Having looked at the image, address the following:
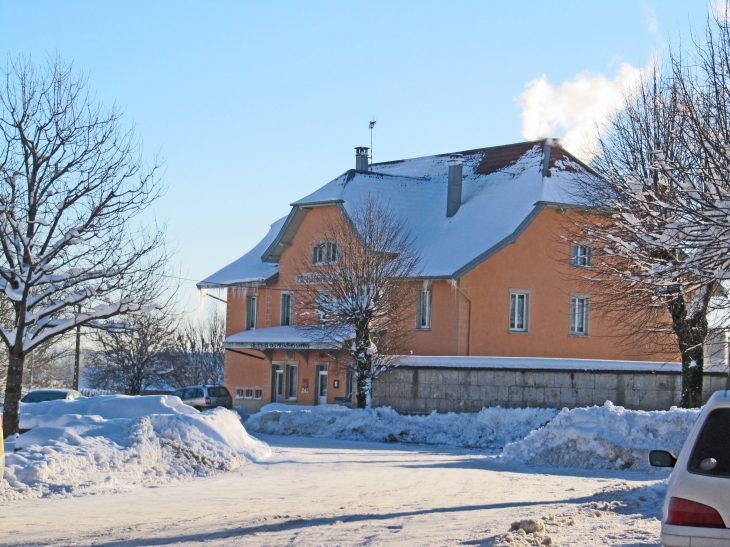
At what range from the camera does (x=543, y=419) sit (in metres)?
28.6

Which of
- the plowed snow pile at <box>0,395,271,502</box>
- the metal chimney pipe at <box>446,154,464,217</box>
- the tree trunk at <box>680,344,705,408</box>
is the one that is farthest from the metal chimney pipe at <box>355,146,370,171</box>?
the plowed snow pile at <box>0,395,271,502</box>

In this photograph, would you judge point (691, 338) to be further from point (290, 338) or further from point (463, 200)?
point (290, 338)

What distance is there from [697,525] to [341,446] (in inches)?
794

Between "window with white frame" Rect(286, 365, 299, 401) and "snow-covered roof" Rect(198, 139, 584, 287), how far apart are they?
5.04 meters

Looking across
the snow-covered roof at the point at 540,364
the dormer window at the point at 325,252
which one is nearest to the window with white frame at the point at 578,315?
the snow-covered roof at the point at 540,364

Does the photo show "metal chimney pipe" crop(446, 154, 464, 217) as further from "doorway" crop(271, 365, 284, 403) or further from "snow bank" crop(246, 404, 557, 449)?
"snow bank" crop(246, 404, 557, 449)

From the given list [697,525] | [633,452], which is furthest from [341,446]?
[697,525]

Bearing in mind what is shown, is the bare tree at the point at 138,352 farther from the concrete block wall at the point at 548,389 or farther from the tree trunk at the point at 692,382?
the tree trunk at the point at 692,382

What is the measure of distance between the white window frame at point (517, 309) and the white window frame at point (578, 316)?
6.42 ft

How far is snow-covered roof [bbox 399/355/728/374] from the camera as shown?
103 feet

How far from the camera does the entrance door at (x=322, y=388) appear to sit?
134 ft

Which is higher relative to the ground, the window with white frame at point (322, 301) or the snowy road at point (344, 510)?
the window with white frame at point (322, 301)

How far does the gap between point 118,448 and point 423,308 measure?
23.4 metres

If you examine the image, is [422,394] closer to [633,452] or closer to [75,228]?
[633,452]
